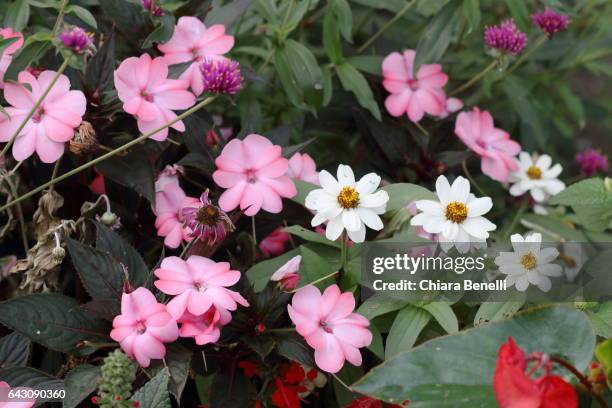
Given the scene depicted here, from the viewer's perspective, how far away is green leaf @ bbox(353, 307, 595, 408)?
882 mm

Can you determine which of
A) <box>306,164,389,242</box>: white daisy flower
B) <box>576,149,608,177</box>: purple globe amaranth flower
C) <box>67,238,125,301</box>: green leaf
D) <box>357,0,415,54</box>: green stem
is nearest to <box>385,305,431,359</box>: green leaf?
<box>306,164,389,242</box>: white daisy flower

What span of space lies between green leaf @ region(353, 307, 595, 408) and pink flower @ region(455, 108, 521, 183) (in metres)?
0.48

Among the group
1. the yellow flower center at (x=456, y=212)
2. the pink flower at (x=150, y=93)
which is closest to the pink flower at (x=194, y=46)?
the pink flower at (x=150, y=93)

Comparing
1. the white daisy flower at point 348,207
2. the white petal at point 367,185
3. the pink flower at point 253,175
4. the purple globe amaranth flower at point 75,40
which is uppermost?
the purple globe amaranth flower at point 75,40

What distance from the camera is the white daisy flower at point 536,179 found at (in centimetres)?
142

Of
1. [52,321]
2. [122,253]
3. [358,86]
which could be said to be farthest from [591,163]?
[52,321]

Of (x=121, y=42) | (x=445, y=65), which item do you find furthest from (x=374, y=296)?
(x=445, y=65)

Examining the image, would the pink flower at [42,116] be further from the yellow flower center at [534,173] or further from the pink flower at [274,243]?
the yellow flower center at [534,173]

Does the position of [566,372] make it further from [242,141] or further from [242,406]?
[242,141]

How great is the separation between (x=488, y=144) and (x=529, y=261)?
356 millimetres

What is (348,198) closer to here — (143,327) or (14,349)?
(143,327)

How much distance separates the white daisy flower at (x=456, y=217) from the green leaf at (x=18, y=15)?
62 centimetres

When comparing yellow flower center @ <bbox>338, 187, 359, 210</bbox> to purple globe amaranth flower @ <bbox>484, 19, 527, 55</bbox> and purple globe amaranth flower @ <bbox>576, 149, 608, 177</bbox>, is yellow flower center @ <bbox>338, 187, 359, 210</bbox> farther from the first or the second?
purple globe amaranth flower @ <bbox>576, 149, 608, 177</bbox>

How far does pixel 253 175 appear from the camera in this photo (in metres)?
1.14
